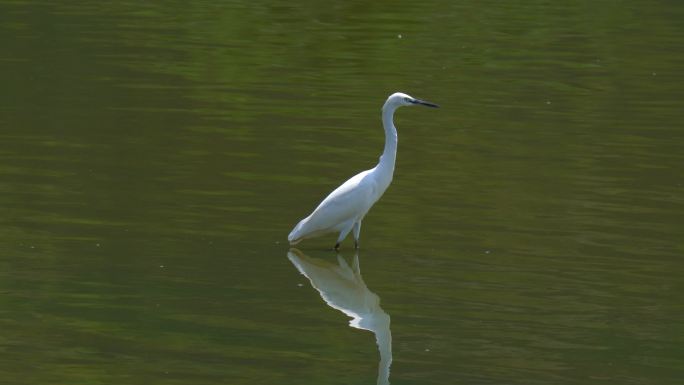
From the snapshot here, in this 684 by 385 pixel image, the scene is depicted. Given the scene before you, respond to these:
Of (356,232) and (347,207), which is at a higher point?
(347,207)

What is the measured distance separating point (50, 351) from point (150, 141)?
21.7 feet

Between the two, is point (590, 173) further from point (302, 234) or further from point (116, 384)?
point (116, 384)

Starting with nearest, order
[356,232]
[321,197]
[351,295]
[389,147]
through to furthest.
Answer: [351,295], [356,232], [389,147], [321,197]

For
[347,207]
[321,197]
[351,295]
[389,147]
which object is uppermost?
[389,147]

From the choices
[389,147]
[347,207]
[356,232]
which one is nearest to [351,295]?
[347,207]

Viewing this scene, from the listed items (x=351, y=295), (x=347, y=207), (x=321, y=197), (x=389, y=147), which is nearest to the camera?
(x=351, y=295)

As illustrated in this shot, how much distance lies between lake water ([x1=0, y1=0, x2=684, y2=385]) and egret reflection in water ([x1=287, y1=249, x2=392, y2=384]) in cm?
3

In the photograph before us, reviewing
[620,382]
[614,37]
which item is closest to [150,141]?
A: [620,382]

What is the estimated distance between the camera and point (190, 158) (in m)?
14.6

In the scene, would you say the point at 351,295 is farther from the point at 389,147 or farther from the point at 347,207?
the point at 389,147

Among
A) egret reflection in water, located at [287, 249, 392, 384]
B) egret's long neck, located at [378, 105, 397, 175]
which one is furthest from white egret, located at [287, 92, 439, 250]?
egret reflection in water, located at [287, 249, 392, 384]

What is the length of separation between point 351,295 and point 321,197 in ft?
8.59

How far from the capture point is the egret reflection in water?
30.5 ft

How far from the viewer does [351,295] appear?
34.5 ft
